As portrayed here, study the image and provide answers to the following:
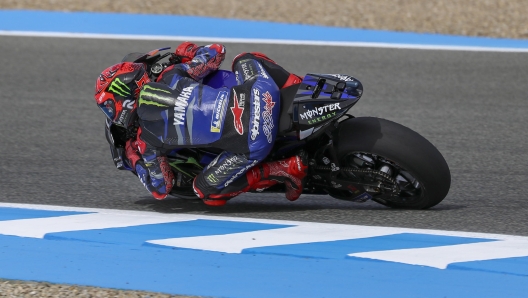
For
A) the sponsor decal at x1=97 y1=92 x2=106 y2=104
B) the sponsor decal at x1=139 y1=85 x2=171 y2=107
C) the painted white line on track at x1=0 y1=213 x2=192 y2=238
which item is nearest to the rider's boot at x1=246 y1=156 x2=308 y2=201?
the painted white line on track at x1=0 y1=213 x2=192 y2=238

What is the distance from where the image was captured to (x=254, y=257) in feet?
15.8

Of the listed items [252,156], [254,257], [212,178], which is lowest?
[254,257]

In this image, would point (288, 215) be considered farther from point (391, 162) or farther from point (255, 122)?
point (391, 162)

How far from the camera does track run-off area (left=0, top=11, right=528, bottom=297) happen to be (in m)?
4.52

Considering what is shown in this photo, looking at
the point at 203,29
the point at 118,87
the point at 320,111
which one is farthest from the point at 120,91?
the point at 203,29

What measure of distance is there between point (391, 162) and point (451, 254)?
0.70 metres

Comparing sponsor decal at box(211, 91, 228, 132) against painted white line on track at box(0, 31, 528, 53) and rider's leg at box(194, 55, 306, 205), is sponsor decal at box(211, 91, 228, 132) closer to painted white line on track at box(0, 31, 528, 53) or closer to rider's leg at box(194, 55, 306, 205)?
rider's leg at box(194, 55, 306, 205)

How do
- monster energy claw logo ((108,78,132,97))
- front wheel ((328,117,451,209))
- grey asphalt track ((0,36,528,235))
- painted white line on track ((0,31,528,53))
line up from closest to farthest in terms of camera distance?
front wheel ((328,117,451,209)) → monster energy claw logo ((108,78,132,97)) → grey asphalt track ((0,36,528,235)) → painted white line on track ((0,31,528,53))

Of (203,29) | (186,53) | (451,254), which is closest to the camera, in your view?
(451,254)

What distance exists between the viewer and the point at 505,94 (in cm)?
936

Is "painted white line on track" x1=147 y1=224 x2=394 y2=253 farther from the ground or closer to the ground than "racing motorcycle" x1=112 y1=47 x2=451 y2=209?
closer to the ground

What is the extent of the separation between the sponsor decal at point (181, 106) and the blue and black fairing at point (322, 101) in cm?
66

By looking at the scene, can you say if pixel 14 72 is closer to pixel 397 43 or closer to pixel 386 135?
pixel 397 43

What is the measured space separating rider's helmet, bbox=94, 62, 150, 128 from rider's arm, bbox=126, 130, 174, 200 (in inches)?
7.3
